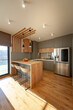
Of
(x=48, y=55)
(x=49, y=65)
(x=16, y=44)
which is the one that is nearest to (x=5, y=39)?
(x=16, y=44)

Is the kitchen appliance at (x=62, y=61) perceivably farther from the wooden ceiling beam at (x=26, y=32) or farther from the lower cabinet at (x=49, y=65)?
the wooden ceiling beam at (x=26, y=32)

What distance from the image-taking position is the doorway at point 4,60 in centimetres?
336

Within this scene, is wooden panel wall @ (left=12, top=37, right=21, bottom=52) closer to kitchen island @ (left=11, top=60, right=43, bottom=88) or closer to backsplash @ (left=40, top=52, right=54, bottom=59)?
kitchen island @ (left=11, top=60, right=43, bottom=88)

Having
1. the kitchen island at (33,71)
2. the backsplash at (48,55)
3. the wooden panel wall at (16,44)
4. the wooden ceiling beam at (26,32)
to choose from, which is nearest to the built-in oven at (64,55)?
the backsplash at (48,55)

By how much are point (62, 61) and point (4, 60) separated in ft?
12.7

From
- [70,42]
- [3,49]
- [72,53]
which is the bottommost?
[72,53]

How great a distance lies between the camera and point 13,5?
1.38 metres

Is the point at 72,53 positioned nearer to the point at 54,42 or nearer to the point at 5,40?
the point at 54,42

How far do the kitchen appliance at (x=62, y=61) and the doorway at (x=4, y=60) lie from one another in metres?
3.45

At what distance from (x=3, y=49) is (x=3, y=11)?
239 centimetres

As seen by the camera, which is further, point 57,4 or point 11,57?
point 11,57

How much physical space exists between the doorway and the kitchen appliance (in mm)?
3448

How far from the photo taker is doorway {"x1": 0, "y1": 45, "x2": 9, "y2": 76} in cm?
336


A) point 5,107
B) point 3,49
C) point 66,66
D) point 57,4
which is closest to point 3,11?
point 57,4
